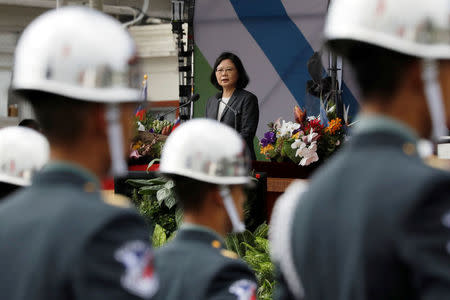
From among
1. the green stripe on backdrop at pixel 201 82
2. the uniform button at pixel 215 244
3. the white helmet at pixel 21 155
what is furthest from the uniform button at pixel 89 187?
the green stripe on backdrop at pixel 201 82

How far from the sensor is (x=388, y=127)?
4.46 ft

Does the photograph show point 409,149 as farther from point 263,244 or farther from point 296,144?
point 296,144

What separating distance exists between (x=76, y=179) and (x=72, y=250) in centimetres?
18

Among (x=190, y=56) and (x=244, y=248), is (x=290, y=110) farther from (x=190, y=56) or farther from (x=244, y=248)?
(x=244, y=248)

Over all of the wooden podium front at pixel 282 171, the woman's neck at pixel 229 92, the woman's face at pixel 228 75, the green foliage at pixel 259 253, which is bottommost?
the green foliage at pixel 259 253

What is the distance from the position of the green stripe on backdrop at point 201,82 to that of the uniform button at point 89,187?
7.46 m

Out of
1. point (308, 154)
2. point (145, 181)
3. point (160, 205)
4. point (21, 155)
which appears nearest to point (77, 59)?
point (21, 155)

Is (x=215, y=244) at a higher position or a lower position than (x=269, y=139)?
lower

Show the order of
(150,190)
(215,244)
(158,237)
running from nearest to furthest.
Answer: (215,244), (158,237), (150,190)

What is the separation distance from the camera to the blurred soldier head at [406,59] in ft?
4.49

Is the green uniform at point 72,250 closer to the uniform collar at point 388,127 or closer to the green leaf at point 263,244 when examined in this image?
the uniform collar at point 388,127

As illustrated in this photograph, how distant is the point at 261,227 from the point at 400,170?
3623 millimetres

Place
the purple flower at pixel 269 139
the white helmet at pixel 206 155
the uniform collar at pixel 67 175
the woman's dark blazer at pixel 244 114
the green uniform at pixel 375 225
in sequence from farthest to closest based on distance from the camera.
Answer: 1. the woman's dark blazer at pixel 244 114
2. the purple flower at pixel 269 139
3. the white helmet at pixel 206 155
4. the uniform collar at pixel 67 175
5. the green uniform at pixel 375 225

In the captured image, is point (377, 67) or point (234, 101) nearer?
point (377, 67)
